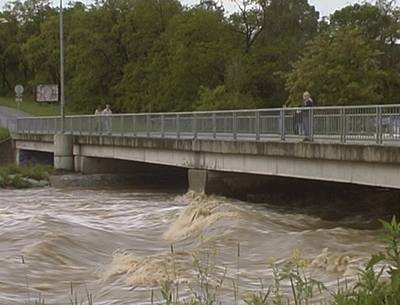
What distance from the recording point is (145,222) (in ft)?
71.8

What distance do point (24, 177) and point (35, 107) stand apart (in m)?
51.3

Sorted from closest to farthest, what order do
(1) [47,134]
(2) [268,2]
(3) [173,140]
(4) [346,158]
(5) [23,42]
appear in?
(4) [346,158] → (3) [173,140] → (1) [47,134] → (2) [268,2] → (5) [23,42]

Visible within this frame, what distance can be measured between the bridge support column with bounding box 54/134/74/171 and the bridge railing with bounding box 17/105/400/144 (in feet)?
3.84

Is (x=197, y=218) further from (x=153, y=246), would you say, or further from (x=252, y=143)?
(x=252, y=143)

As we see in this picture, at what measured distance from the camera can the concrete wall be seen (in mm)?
49250

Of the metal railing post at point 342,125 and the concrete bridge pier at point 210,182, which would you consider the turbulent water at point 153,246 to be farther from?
the metal railing post at point 342,125

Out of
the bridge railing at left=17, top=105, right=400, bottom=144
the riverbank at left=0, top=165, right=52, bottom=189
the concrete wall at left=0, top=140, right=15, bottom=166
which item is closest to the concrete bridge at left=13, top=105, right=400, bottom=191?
the bridge railing at left=17, top=105, right=400, bottom=144

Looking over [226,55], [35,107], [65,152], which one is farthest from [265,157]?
[35,107]

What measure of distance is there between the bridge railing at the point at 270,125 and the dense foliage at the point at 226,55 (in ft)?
56.3

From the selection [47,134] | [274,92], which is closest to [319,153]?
[47,134]

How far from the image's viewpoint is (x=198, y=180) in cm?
2766

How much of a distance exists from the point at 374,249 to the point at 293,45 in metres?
44.7

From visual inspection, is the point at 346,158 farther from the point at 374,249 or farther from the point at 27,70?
the point at 27,70

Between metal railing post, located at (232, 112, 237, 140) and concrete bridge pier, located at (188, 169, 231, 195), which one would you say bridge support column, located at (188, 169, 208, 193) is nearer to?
concrete bridge pier, located at (188, 169, 231, 195)
